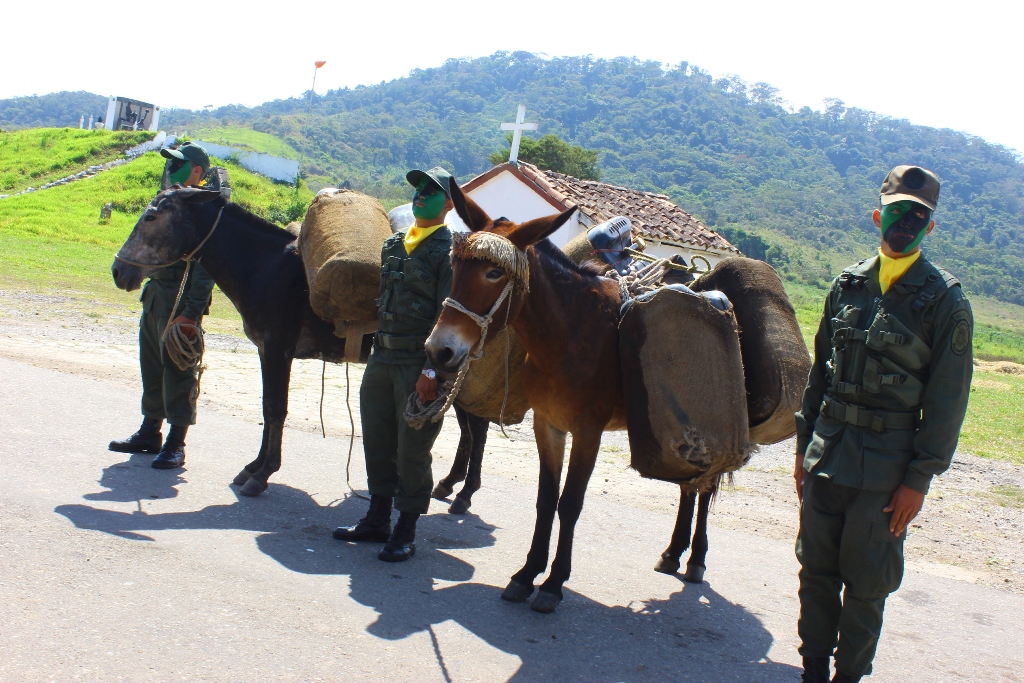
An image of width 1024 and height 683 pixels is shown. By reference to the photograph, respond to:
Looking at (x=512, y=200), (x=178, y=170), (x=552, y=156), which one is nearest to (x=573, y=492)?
(x=178, y=170)

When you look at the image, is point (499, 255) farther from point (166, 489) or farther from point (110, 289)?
point (110, 289)

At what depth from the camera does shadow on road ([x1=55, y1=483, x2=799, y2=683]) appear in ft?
13.4

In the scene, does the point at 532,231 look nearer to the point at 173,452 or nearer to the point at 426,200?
the point at 426,200

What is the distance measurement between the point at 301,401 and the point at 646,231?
14762 mm

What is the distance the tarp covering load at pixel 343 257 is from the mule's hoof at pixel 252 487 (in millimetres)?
1277

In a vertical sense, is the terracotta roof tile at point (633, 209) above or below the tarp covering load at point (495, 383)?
above

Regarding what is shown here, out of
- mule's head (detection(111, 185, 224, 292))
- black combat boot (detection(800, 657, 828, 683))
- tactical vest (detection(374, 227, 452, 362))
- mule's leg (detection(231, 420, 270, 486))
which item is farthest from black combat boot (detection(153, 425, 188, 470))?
black combat boot (detection(800, 657, 828, 683))

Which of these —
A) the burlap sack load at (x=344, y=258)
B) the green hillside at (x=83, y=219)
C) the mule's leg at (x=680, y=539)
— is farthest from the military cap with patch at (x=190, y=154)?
the green hillside at (x=83, y=219)

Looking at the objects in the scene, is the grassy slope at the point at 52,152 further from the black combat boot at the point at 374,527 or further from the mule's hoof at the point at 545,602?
the mule's hoof at the point at 545,602

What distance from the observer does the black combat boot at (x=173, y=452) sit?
641cm

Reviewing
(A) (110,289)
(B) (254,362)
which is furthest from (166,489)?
(A) (110,289)

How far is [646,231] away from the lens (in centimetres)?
2264

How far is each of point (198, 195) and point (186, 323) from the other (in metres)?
1.03

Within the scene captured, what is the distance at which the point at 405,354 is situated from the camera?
517 cm
